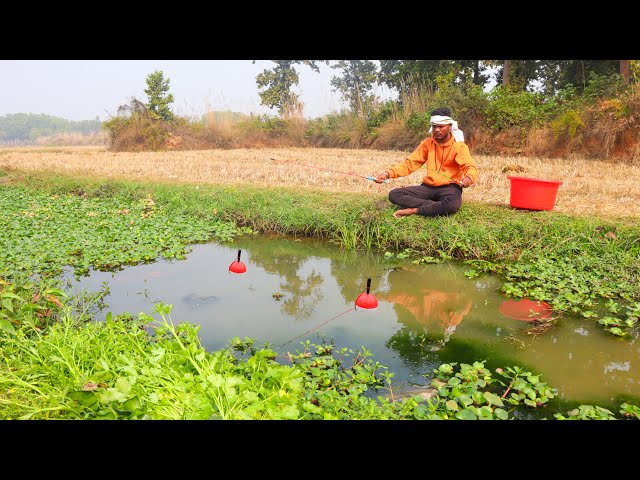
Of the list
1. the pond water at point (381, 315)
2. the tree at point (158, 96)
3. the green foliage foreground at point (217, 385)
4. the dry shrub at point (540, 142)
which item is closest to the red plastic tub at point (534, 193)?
the pond water at point (381, 315)

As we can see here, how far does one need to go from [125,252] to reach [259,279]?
168cm

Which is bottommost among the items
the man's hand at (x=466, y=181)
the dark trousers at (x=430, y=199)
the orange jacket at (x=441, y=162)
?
the dark trousers at (x=430, y=199)

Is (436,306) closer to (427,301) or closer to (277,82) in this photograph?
(427,301)

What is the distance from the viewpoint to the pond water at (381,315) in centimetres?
345

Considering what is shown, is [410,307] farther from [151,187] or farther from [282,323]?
[151,187]

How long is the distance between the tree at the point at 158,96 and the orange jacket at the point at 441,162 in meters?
15.0

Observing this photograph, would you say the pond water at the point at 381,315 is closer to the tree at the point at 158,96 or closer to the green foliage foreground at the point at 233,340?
the green foliage foreground at the point at 233,340

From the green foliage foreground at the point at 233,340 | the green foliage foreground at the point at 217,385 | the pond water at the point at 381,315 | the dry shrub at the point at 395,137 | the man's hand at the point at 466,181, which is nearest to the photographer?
the green foliage foreground at the point at 217,385

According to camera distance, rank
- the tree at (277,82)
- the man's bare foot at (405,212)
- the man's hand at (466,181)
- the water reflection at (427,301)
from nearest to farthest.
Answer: the water reflection at (427,301) → the man's hand at (466,181) → the man's bare foot at (405,212) → the tree at (277,82)

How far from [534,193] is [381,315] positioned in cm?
316

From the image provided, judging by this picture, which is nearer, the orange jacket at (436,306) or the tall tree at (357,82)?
the orange jacket at (436,306)

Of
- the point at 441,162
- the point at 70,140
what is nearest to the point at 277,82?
the point at 70,140

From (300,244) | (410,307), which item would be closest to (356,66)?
(300,244)

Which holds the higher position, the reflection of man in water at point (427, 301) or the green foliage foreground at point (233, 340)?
the green foliage foreground at point (233, 340)
